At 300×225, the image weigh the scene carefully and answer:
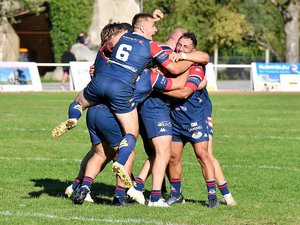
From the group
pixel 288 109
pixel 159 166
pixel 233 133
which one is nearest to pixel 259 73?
pixel 288 109

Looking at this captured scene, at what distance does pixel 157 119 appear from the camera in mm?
9781

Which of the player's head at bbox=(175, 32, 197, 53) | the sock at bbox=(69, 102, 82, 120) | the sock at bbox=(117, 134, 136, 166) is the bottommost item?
the sock at bbox=(117, 134, 136, 166)

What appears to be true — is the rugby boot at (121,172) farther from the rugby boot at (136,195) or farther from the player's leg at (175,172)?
the player's leg at (175,172)

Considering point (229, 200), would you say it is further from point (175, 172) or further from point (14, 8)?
point (14, 8)

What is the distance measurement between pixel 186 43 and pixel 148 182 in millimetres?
2755

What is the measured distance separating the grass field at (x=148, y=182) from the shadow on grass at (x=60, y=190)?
11 millimetres

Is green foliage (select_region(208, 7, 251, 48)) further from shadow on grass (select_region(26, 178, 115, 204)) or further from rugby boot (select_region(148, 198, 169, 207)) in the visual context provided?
rugby boot (select_region(148, 198, 169, 207))

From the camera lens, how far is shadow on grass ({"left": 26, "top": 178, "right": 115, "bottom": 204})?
34.2ft

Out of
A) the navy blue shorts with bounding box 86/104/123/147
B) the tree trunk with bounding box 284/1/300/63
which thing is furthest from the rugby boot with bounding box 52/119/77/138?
the tree trunk with bounding box 284/1/300/63

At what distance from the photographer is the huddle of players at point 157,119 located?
956 cm

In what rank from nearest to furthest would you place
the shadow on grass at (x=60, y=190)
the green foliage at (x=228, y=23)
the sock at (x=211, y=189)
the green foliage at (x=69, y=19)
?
1. the sock at (x=211, y=189)
2. the shadow on grass at (x=60, y=190)
3. the green foliage at (x=69, y=19)
4. the green foliage at (x=228, y=23)

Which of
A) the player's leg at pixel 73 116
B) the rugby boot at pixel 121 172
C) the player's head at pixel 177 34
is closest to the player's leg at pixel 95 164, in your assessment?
the player's leg at pixel 73 116

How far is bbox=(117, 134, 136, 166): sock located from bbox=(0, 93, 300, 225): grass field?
1.78ft

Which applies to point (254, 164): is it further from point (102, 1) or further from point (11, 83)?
point (102, 1)
